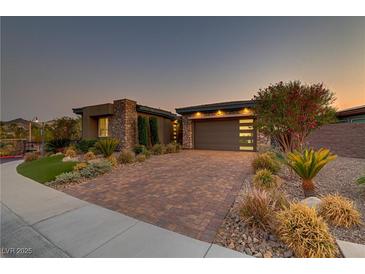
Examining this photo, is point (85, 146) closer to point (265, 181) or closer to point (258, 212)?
point (265, 181)

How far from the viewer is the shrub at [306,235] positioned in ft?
6.14

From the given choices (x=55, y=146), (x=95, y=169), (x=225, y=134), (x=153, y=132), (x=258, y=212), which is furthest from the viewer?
(x=153, y=132)

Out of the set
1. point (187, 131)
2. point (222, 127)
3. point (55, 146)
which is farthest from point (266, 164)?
point (55, 146)

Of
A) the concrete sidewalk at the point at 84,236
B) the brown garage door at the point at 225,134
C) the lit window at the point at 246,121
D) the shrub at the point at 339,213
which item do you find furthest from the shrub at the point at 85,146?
the shrub at the point at 339,213

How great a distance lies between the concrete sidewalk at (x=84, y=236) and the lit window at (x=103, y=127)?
1045 cm

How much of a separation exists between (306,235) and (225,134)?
11799 mm

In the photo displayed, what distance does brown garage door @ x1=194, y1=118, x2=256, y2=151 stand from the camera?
12.7m

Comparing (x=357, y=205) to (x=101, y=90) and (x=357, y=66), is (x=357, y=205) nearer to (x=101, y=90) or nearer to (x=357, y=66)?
(x=357, y=66)

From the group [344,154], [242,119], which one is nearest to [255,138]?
[242,119]

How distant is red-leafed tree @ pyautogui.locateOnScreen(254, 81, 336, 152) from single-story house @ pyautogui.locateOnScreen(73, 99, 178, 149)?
9.50 meters

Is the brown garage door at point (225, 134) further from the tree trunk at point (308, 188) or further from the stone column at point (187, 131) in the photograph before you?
the tree trunk at point (308, 188)

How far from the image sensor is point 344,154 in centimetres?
933

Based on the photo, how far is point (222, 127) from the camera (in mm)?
13633
